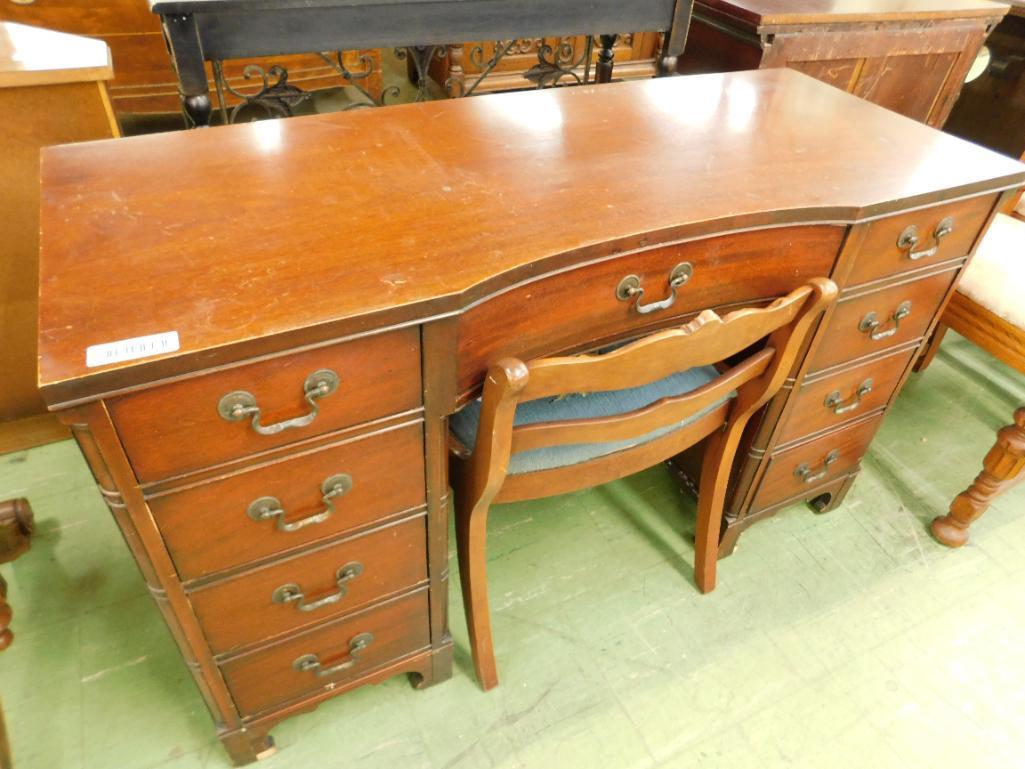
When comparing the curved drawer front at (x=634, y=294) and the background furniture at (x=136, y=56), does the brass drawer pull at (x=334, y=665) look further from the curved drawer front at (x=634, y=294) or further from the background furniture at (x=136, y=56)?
the background furniture at (x=136, y=56)

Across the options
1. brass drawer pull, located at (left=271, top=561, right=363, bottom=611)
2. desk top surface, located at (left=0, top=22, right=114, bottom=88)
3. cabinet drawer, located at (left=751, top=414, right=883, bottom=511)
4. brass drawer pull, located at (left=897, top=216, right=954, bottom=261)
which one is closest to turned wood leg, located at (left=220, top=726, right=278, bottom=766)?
brass drawer pull, located at (left=271, top=561, right=363, bottom=611)

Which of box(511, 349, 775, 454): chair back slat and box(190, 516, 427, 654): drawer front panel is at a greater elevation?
box(511, 349, 775, 454): chair back slat

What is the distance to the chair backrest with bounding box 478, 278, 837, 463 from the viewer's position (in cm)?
79

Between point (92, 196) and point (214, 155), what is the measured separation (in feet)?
0.56

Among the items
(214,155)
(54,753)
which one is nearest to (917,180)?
(214,155)

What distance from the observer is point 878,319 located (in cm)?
117

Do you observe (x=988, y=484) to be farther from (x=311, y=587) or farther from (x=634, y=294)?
(x=311, y=587)

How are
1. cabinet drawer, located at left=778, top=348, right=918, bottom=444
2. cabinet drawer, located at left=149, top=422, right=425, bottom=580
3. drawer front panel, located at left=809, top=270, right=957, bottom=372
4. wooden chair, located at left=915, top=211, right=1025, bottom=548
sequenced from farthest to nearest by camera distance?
wooden chair, located at left=915, top=211, right=1025, bottom=548 < cabinet drawer, located at left=778, top=348, right=918, bottom=444 < drawer front panel, located at left=809, top=270, right=957, bottom=372 < cabinet drawer, located at left=149, top=422, right=425, bottom=580

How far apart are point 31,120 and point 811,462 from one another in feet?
5.21

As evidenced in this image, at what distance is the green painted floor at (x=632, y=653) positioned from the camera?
115 cm

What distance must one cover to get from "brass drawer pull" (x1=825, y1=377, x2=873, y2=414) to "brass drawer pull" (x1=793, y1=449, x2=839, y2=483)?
0.44 ft

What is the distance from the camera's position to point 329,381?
72 centimetres

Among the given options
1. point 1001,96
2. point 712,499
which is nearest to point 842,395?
point 712,499

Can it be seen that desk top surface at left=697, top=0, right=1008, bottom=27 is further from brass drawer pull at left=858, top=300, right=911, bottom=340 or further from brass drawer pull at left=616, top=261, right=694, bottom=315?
brass drawer pull at left=616, top=261, right=694, bottom=315
